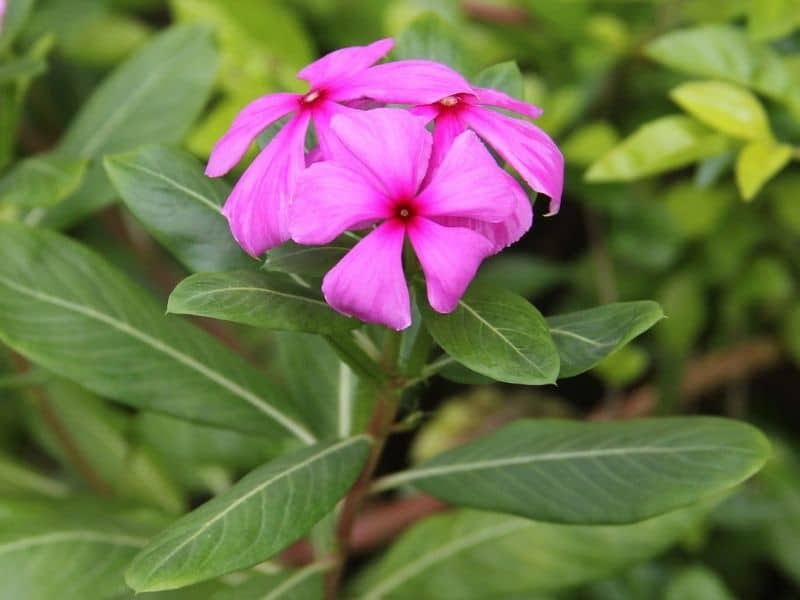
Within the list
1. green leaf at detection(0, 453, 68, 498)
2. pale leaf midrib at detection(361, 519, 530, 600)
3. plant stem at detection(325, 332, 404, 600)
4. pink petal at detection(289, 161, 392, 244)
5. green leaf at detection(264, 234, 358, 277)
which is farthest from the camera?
green leaf at detection(0, 453, 68, 498)

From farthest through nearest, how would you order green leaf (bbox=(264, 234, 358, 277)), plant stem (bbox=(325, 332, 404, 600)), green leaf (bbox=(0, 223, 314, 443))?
1. green leaf (bbox=(0, 223, 314, 443))
2. plant stem (bbox=(325, 332, 404, 600))
3. green leaf (bbox=(264, 234, 358, 277))

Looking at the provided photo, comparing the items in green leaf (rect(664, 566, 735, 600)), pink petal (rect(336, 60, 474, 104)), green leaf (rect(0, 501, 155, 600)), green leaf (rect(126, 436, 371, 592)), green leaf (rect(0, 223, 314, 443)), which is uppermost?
pink petal (rect(336, 60, 474, 104))

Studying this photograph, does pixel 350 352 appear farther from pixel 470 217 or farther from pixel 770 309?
pixel 770 309

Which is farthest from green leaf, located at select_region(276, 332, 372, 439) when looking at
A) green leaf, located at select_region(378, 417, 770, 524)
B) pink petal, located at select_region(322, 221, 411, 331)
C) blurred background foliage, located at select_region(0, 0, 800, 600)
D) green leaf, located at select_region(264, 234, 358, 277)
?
pink petal, located at select_region(322, 221, 411, 331)

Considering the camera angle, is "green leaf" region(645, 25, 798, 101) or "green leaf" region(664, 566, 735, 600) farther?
"green leaf" region(664, 566, 735, 600)

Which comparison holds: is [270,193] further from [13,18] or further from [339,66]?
[13,18]

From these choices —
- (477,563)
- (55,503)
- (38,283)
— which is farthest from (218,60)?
(477,563)

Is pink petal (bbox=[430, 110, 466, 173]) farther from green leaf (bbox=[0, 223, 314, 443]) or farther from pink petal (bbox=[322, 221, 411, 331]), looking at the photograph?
green leaf (bbox=[0, 223, 314, 443])
